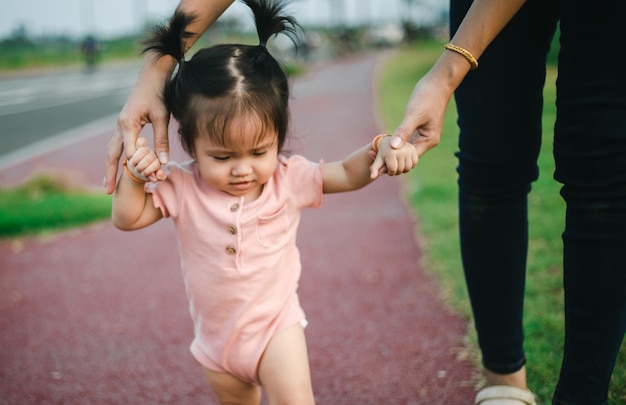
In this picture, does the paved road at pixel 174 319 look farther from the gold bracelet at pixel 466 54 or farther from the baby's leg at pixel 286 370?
the gold bracelet at pixel 466 54

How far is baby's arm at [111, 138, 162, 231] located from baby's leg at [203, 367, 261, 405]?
1.51 feet

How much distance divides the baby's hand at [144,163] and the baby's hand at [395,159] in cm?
53

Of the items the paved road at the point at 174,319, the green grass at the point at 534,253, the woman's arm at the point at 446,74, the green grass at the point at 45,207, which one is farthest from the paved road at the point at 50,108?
the woman's arm at the point at 446,74

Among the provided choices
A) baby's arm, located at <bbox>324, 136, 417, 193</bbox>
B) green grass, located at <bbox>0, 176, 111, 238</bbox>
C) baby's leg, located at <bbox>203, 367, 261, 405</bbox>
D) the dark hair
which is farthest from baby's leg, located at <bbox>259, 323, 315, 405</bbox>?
green grass, located at <bbox>0, 176, 111, 238</bbox>

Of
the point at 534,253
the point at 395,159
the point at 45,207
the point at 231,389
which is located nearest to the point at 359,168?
the point at 395,159

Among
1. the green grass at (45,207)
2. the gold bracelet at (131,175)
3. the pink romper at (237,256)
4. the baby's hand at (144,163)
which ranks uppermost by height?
the baby's hand at (144,163)

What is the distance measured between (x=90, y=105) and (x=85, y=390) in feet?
40.7

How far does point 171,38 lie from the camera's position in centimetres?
158

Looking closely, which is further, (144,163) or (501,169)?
(501,169)

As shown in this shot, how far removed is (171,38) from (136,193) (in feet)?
1.34

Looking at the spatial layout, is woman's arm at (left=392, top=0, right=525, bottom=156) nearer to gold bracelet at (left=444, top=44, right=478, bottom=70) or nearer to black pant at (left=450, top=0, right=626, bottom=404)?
gold bracelet at (left=444, top=44, right=478, bottom=70)

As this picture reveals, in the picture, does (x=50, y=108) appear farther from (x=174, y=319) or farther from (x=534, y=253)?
(x=534, y=253)

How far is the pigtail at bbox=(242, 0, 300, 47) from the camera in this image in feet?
5.39

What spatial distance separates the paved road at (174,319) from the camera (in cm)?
221
